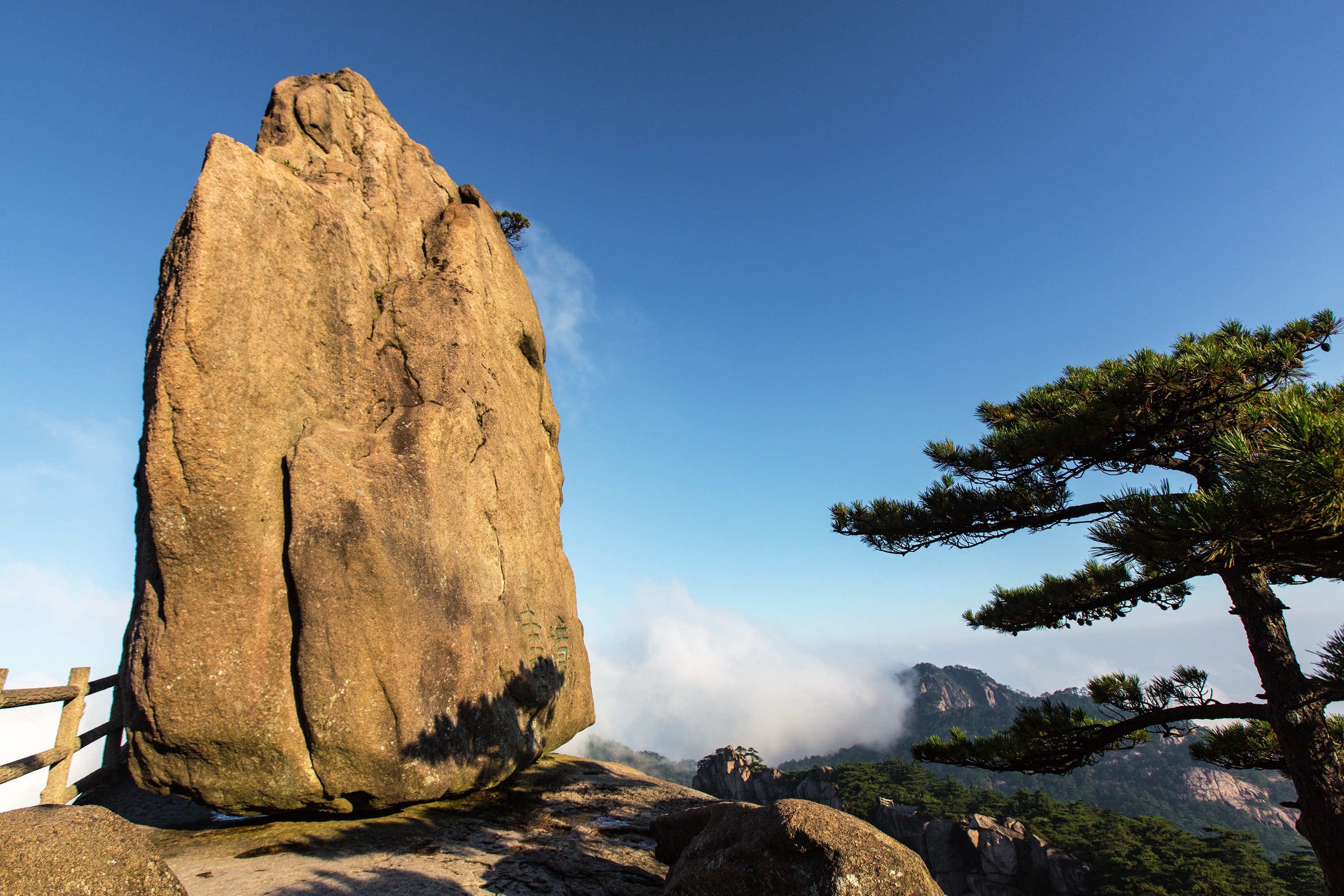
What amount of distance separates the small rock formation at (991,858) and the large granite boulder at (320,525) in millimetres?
52290

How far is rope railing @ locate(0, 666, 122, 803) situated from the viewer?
24.3 feet

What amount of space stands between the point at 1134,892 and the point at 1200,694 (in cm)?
5238

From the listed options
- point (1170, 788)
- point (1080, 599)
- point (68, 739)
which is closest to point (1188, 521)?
point (1080, 599)

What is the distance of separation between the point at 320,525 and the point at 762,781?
66121 mm

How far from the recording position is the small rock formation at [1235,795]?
9300 cm

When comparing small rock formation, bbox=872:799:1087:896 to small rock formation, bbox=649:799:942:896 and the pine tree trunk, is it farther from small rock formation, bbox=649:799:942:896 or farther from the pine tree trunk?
small rock formation, bbox=649:799:942:896

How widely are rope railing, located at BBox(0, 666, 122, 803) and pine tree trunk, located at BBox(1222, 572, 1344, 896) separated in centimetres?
1524

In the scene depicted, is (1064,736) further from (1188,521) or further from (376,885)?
(376,885)

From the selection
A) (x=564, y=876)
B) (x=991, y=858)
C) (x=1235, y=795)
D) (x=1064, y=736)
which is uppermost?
(x=1064, y=736)

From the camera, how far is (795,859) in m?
5.25

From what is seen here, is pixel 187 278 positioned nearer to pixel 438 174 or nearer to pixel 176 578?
pixel 176 578

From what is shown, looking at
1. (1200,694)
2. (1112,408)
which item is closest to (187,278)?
(1112,408)

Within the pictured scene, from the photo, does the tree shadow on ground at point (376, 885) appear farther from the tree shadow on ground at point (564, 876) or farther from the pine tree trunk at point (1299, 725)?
the pine tree trunk at point (1299, 725)

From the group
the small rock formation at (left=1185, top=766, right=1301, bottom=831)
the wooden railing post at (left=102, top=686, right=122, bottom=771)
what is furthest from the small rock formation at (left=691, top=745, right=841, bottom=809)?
the small rock formation at (left=1185, top=766, right=1301, bottom=831)
